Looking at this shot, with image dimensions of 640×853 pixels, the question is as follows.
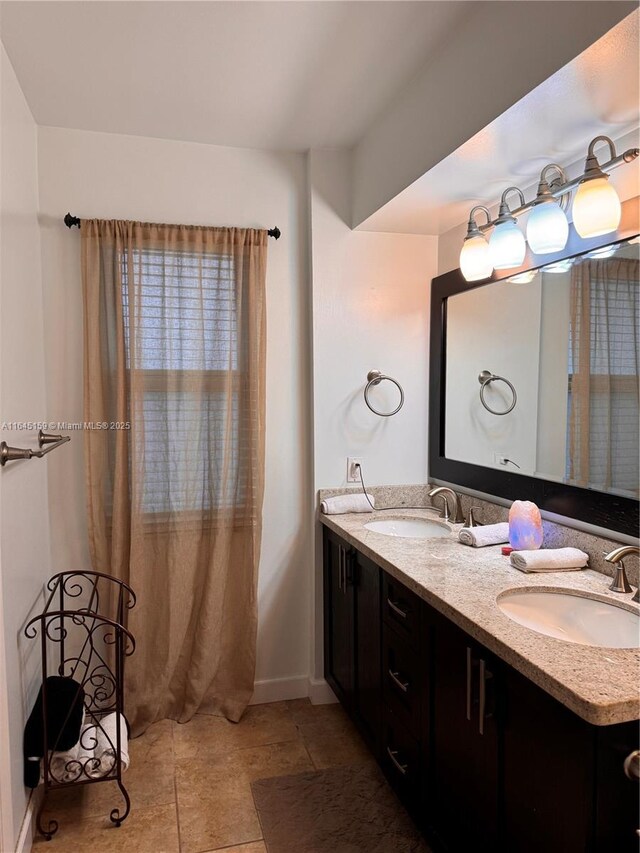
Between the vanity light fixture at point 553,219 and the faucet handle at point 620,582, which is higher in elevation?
the vanity light fixture at point 553,219

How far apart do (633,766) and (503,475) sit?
1.27 meters

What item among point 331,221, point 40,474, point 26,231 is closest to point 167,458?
point 40,474

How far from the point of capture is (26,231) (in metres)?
2.09

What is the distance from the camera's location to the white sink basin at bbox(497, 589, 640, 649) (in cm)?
A: 146

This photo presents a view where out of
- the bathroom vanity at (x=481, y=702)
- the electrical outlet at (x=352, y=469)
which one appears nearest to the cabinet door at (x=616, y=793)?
the bathroom vanity at (x=481, y=702)

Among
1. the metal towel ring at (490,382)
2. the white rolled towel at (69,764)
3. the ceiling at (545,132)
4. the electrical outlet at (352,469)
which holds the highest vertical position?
the ceiling at (545,132)

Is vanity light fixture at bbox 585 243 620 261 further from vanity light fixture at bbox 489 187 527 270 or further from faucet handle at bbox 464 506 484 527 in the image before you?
faucet handle at bbox 464 506 484 527

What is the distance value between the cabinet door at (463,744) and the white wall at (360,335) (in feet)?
3.75

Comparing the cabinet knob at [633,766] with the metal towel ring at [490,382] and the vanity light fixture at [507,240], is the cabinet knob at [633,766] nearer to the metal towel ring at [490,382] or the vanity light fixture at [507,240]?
the metal towel ring at [490,382]

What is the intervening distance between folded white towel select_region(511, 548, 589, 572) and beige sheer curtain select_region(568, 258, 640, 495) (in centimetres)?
22

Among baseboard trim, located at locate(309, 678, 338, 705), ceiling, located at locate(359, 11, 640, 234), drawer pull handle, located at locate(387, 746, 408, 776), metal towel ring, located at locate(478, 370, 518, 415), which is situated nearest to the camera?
ceiling, located at locate(359, 11, 640, 234)

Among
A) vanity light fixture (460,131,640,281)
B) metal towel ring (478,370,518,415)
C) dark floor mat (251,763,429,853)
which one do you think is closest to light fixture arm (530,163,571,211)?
vanity light fixture (460,131,640,281)

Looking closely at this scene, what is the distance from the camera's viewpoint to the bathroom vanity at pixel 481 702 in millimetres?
1062

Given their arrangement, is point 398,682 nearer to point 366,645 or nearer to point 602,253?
point 366,645
